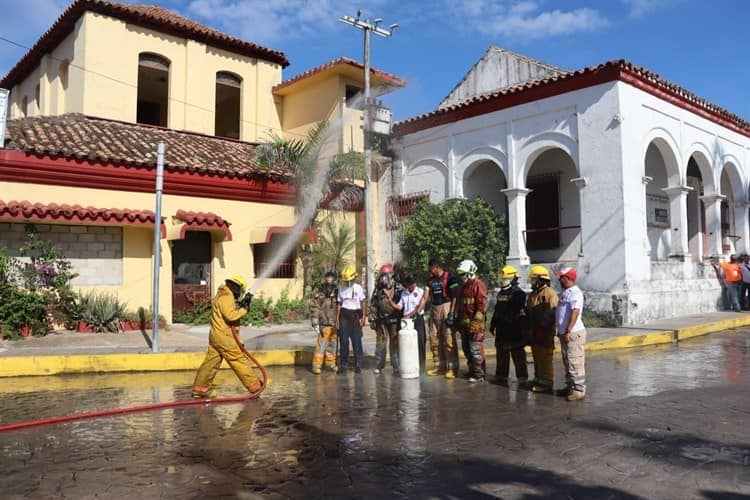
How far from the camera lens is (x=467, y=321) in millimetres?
8555

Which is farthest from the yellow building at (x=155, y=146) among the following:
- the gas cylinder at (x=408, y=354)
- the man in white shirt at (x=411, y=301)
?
the gas cylinder at (x=408, y=354)

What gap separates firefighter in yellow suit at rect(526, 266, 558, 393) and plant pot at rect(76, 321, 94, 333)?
9.04 m

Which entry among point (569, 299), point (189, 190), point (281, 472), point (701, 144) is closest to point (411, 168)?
point (189, 190)

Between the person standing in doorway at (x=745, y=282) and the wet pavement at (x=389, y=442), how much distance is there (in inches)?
442

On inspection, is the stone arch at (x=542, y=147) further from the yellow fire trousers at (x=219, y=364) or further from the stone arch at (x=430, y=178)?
the yellow fire trousers at (x=219, y=364)

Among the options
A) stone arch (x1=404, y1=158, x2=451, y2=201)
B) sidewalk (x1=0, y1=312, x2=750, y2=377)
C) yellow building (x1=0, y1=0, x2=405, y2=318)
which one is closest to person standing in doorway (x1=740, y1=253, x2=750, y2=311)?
sidewalk (x1=0, y1=312, x2=750, y2=377)

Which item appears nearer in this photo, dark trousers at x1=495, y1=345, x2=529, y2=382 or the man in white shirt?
dark trousers at x1=495, y1=345, x2=529, y2=382

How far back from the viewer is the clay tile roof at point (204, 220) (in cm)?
1340

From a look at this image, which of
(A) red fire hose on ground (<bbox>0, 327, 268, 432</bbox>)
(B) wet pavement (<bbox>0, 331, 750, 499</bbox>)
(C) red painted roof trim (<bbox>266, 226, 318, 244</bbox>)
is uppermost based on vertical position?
(C) red painted roof trim (<bbox>266, 226, 318, 244</bbox>)

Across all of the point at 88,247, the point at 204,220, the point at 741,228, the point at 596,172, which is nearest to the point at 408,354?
the point at 204,220

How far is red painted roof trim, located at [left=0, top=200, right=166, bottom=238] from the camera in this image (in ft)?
37.8

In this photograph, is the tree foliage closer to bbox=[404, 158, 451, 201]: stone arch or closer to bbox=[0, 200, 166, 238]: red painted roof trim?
bbox=[404, 158, 451, 201]: stone arch

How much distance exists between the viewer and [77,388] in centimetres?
820

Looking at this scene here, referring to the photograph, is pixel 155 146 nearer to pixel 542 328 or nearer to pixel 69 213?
pixel 69 213
